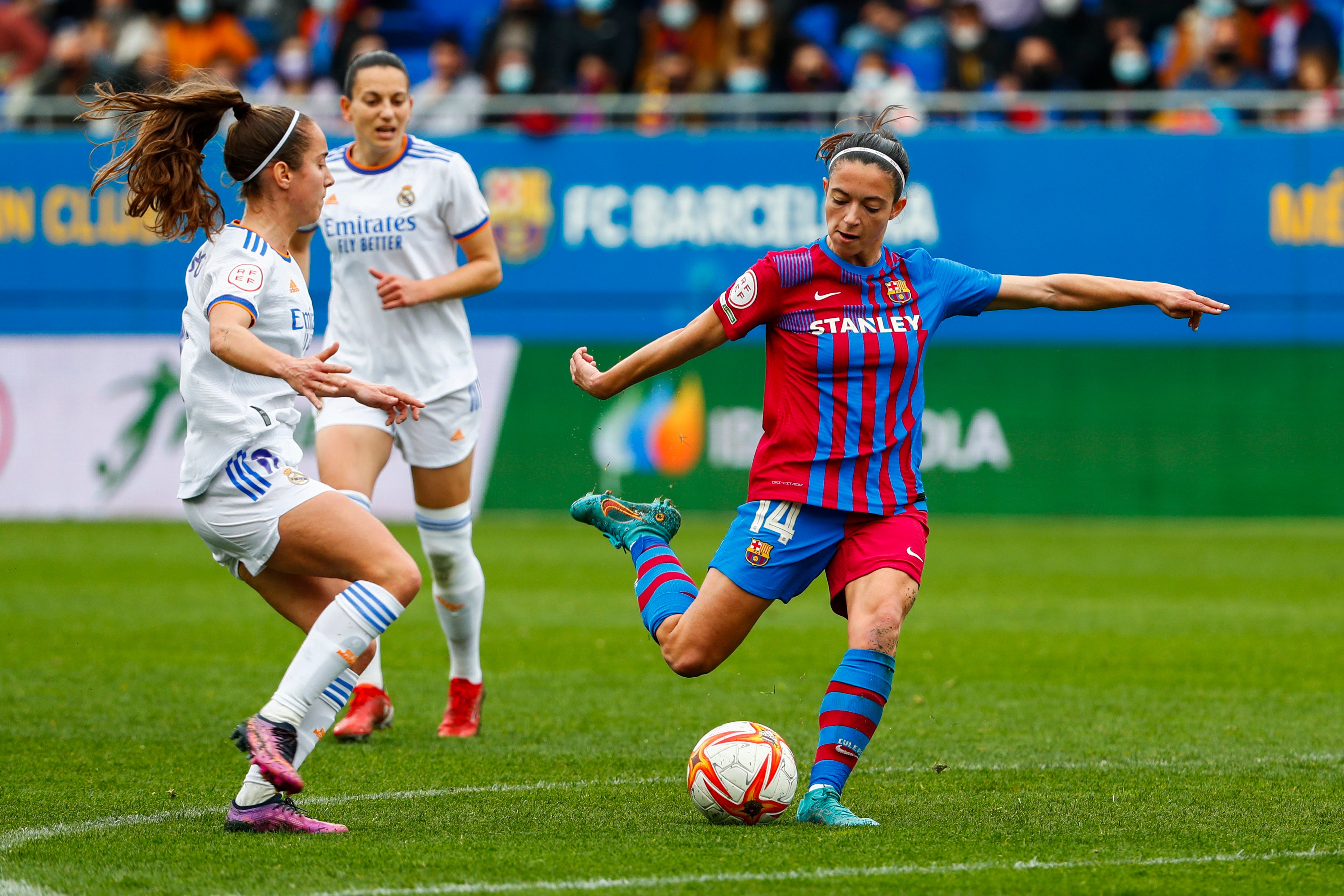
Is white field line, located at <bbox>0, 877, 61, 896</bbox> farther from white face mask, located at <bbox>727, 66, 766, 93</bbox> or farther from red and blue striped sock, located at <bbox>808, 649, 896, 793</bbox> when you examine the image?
white face mask, located at <bbox>727, 66, 766, 93</bbox>

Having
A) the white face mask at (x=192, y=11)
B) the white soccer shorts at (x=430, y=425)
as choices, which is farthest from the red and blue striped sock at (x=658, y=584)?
the white face mask at (x=192, y=11)

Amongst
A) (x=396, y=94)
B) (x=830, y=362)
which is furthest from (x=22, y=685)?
(x=830, y=362)

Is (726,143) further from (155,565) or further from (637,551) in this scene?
(637,551)

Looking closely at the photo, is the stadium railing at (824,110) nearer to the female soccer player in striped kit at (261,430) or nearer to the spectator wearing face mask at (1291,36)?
the spectator wearing face mask at (1291,36)

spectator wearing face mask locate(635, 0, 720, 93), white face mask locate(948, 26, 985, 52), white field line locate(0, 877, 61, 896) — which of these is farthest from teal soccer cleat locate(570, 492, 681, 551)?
white face mask locate(948, 26, 985, 52)

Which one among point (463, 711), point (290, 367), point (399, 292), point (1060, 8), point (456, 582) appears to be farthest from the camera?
point (1060, 8)

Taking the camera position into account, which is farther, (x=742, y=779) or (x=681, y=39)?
(x=681, y=39)

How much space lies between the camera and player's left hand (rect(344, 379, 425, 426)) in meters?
4.25

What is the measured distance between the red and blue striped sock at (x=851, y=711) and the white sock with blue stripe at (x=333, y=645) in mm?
1290

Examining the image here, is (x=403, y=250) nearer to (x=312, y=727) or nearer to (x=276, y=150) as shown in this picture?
(x=276, y=150)

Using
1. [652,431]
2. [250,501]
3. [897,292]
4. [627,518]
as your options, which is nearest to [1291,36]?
[652,431]

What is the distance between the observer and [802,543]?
491cm

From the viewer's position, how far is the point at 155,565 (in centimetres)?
1226

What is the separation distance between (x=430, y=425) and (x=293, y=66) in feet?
42.4
